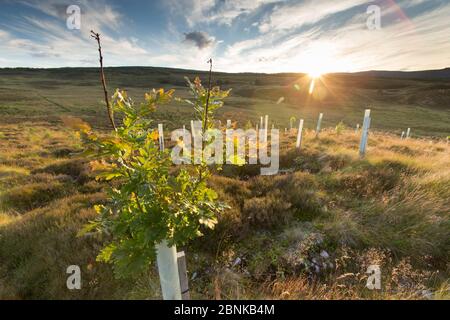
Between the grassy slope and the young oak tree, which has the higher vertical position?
the young oak tree

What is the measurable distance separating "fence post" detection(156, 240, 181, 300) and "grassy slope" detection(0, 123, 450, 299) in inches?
24.5

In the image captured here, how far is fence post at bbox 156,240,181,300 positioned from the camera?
93.4 inches

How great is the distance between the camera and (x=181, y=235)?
221 cm

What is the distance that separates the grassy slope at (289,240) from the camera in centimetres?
341

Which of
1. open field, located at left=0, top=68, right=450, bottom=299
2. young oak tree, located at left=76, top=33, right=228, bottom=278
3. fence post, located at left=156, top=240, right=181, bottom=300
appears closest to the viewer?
young oak tree, located at left=76, top=33, right=228, bottom=278

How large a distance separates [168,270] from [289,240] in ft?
8.33

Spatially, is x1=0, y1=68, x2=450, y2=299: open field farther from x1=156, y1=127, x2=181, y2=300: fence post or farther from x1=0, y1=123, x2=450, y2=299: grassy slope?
x1=156, y1=127, x2=181, y2=300: fence post

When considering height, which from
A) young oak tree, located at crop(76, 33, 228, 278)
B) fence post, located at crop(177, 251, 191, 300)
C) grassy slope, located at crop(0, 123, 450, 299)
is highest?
young oak tree, located at crop(76, 33, 228, 278)

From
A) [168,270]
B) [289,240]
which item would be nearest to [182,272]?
[168,270]

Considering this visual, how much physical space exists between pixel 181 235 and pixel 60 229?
3.69 m

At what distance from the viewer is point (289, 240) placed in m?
4.30

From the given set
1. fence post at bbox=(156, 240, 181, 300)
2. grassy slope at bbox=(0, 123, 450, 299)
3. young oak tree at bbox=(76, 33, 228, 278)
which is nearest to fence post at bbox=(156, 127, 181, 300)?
fence post at bbox=(156, 240, 181, 300)
